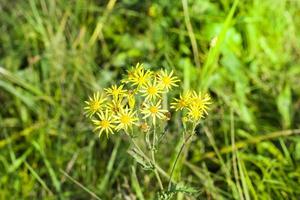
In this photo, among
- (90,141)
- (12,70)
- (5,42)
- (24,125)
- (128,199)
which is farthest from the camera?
(5,42)

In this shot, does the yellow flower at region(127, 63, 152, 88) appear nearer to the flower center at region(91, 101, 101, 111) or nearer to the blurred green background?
the flower center at region(91, 101, 101, 111)

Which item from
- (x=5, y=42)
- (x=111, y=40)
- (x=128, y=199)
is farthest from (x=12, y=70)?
(x=128, y=199)

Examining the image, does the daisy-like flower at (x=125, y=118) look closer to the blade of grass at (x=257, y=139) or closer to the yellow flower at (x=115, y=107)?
the yellow flower at (x=115, y=107)

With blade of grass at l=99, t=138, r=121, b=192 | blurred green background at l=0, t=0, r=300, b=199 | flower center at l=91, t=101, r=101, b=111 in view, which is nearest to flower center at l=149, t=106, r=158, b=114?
flower center at l=91, t=101, r=101, b=111

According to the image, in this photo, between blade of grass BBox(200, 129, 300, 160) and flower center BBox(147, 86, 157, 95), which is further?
blade of grass BBox(200, 129, 300, 160)

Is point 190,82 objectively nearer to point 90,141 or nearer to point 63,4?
point 90,141

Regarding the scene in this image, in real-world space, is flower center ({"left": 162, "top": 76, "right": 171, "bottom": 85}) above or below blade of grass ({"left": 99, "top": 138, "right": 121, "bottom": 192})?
above
